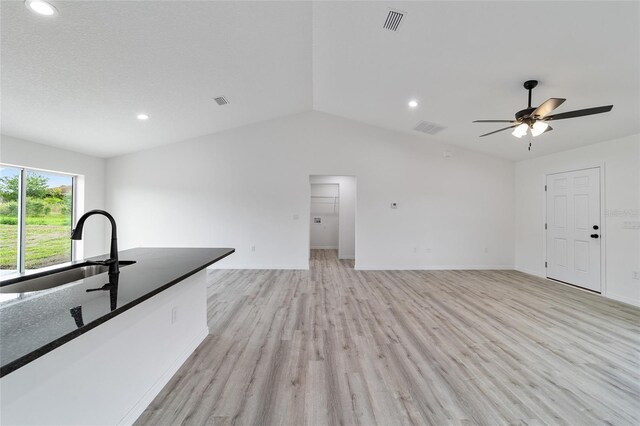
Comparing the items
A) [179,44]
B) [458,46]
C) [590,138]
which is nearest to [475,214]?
[590,138]

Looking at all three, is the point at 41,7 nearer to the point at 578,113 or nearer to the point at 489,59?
the point at 489,59

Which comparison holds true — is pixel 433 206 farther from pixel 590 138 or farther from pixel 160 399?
pixel 160 399

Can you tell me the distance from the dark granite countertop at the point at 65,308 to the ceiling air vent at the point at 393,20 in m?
3.02

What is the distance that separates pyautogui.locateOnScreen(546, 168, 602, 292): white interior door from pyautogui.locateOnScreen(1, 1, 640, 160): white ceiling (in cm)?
68

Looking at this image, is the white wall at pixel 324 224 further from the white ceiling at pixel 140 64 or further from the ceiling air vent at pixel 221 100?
the ceiling air vent at pixel 221 100

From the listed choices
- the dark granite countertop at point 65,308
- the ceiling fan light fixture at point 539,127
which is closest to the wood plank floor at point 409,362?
the dark granite countertop at point 65,308

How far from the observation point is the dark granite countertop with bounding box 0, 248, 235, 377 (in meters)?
0.75

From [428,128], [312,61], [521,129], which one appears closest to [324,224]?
[428,128]

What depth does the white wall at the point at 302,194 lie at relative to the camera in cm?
587

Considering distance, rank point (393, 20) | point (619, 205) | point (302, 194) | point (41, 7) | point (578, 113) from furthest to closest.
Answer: point (302, 194), point (619, 205), point (393, 20), point (578, 113), point (41, 7)

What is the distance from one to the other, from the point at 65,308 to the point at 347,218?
6.77 m

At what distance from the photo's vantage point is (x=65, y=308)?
104 centimetres

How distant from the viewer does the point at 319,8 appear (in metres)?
2.80

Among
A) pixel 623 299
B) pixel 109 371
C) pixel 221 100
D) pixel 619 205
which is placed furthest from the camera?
pixel 221 100
